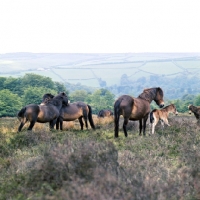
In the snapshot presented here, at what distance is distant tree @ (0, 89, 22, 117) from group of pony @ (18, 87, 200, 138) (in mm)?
52953

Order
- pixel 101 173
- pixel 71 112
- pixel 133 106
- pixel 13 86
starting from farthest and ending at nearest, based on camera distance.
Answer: pixel 13 86 < pixel 71 112 < pixel 133 106 < pixel 101 173

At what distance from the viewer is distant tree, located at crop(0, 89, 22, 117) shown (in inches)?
2697

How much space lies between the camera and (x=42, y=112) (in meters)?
14.5

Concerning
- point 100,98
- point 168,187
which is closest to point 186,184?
point 168,187

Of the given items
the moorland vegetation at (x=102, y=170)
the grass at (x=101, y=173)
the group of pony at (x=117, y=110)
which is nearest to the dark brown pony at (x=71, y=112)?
the group of pony at (x=117, y=110)

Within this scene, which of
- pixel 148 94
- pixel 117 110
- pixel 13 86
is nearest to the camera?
pixel 117 110

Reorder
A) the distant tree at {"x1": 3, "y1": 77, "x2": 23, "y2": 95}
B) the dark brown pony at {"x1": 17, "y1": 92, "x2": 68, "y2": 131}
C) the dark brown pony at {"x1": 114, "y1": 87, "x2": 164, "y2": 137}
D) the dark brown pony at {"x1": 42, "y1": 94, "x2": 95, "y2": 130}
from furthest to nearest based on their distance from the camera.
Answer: the distant tree at {"x1": 3, "y1": 77, "x2": 23, "y2": 95}
the dark brown pony at {"x1": 42, "y1": 94, "x2": 95, "y2": 130}
the dark brown pony at {"x1": 17, "y1": 92, "x2": 68, "y2": 131}
the dark brown pony at {"x1": 114, "y1": 87, "x2": 164, "y2": 137}

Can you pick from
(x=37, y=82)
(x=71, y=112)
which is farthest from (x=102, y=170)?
(x=37, y=82)

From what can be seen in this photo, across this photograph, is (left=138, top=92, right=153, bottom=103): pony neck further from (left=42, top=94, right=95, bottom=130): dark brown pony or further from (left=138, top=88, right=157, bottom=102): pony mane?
(left=42, top=94, right=95, bottom=130): dark brown pony

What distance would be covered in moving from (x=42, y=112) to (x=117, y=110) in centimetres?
317

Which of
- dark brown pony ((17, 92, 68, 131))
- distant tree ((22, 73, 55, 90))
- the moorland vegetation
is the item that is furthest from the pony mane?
distant tree ((22, 73, 55, 90))

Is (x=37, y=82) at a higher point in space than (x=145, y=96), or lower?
lower

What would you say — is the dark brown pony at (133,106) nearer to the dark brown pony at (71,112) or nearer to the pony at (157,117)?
the pony at (157,117)

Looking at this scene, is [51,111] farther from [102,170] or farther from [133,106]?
[102,170]
